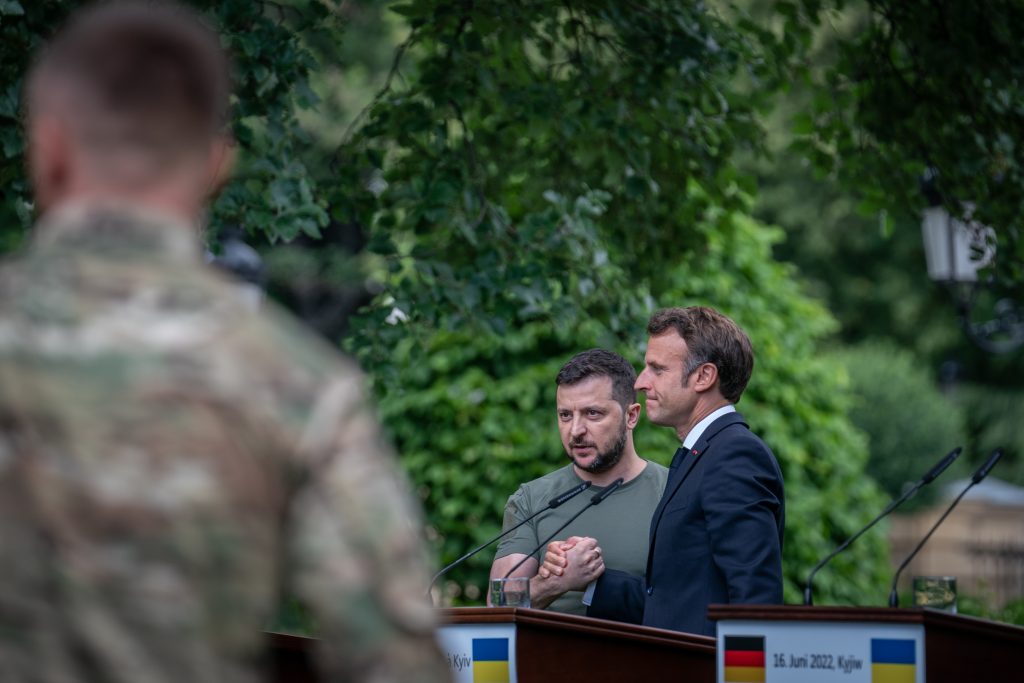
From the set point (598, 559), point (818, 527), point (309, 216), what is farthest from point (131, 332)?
point (818, 527)

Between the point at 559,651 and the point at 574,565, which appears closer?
the point at 559,651

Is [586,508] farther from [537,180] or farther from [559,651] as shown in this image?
[537,180]

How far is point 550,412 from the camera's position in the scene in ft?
33.4

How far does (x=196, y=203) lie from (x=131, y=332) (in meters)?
0.26

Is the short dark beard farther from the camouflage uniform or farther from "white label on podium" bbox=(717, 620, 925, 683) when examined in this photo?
the camouflage uniform

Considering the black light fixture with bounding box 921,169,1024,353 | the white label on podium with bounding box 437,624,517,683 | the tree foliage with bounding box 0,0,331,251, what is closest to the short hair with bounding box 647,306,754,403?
the white label on podium with bounding box 437,624,517,683

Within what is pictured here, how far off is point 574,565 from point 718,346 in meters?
0.89

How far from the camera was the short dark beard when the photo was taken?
19.0 feet

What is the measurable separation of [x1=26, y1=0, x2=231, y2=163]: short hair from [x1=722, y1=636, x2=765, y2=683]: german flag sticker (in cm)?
241

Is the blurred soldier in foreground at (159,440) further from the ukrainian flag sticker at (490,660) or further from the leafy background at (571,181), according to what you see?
the leafy background at (571,181)

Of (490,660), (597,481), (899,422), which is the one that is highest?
(899,422)

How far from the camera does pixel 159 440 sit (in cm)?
196

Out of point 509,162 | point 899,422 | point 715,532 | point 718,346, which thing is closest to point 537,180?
point 509,162

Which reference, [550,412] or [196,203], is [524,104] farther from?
[196,203]
